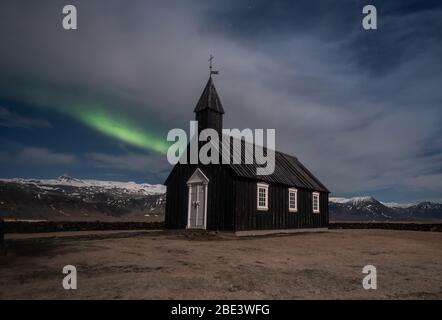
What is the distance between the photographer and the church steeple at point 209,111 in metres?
24.4

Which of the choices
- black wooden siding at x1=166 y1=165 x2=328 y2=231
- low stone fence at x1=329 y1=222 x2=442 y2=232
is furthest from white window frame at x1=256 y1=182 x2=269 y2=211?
low stone fence at x1=329 y1=222 x2=442 y2=232

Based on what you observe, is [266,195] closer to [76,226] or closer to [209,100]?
[209,100]

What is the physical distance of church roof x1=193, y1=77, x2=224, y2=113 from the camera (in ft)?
80.8

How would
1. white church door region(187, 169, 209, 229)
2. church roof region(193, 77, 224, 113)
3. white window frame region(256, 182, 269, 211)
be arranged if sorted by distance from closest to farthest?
1. white church door region(187, 169, 209, 229)
2. white window frame region(256, 182, 269, 211)
3. church roof region(193, 77, 224, 113)

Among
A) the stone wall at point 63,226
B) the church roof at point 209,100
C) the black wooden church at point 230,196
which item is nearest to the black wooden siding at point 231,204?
the black wooden church at point 230,196

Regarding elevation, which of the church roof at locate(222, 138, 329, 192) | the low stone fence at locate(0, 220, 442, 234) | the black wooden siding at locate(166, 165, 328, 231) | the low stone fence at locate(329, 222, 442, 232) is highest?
the church roof at locate(222, 138, 329, 192)

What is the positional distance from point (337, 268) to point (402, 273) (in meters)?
1.70

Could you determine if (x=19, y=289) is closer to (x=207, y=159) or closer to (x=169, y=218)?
(x=207, y=159)

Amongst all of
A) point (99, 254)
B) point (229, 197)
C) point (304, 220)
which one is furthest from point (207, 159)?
point (99, 254)

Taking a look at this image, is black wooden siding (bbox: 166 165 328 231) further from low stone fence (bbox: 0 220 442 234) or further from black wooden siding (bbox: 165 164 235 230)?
low stone fence (bbox: 0 220 442 234)
